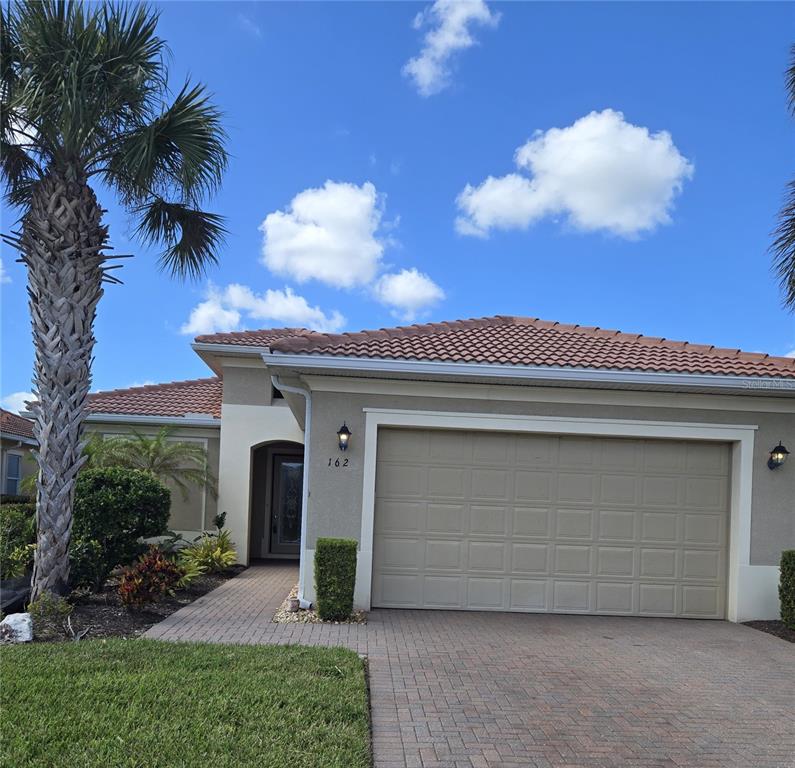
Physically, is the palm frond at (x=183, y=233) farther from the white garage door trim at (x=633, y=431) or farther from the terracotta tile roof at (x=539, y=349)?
the white garage door trim at (x=633, y=431)

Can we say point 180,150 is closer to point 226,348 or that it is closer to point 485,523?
point 485,523

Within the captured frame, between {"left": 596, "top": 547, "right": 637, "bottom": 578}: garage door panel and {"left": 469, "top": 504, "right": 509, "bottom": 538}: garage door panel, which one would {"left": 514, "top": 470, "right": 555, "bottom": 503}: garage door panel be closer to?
Answer: {"left": 469, "top": 504, "right": 509, "bottom": 538}: garage door panel

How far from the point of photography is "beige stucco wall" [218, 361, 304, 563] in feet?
50.9

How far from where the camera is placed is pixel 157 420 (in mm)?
16172

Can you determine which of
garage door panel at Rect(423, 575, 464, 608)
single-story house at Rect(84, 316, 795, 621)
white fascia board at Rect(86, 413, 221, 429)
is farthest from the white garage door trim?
white fascia board at Rect(86, 413, 221, 429)

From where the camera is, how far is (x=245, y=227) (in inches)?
396

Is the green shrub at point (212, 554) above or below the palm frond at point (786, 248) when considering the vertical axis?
below

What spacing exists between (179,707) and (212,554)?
868 centimetres

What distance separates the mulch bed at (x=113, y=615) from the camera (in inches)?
296

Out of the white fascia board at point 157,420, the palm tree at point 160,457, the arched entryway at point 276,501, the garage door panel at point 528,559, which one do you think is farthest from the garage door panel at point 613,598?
the white fascia board at point 157,420

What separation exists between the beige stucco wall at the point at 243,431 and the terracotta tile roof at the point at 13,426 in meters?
6.81

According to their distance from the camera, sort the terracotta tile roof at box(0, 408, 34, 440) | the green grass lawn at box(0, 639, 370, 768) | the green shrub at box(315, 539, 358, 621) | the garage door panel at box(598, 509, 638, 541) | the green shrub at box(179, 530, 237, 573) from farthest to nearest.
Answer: the terracotta tile roof at box(0, 408, 34, 440) → the green shrub at box(179, 530, 237, 573) → the garage door panel at box(598, 509, 638, 541) → the green shrub at box(315, 539, 358, 621) → the green grass lawn at box(0, 639, 370, 768)

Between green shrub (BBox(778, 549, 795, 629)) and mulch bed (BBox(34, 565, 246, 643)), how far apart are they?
8.31 m

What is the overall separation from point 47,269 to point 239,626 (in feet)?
16.3
